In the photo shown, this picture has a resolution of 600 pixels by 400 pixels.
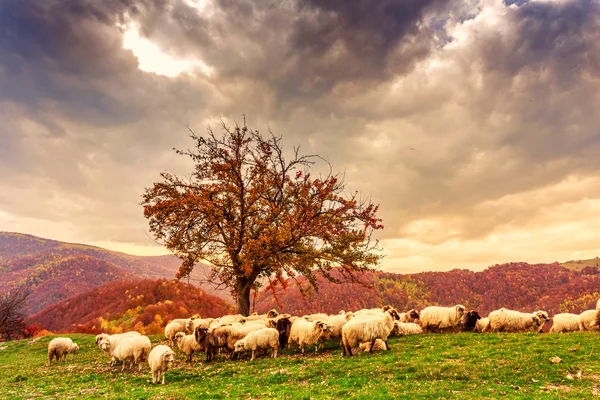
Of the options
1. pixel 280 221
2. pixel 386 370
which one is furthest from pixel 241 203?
pixel 386 370

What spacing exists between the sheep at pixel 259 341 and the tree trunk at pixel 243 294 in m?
12.4

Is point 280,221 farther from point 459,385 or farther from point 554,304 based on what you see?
point 554,304

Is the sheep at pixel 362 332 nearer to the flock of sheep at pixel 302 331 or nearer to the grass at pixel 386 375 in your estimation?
the flock of sheep at pixel 302 331

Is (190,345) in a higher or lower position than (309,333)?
lower

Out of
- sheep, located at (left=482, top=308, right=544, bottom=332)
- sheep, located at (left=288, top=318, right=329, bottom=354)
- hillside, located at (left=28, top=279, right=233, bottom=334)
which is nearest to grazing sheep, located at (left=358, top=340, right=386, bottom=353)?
sheep, located at (left=288, top=318, right=329, bottom=354)

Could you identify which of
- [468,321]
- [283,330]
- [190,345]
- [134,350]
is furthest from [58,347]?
[468,321]

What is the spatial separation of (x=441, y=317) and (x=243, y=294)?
1678cm


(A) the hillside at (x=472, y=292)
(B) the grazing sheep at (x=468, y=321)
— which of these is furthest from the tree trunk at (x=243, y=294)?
(A) the hillside at (x=472, y=292)

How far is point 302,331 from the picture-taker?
62.1 ft

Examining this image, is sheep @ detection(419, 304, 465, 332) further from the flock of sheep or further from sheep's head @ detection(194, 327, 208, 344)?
sheep's head @ detection(194, 327, 208, 344)

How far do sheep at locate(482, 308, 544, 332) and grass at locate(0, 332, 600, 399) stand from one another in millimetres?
3520

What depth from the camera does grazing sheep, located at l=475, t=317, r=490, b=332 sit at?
22.6 meters

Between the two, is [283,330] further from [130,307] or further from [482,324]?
[130,307]

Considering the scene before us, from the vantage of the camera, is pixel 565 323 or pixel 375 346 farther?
pixel 565 323
